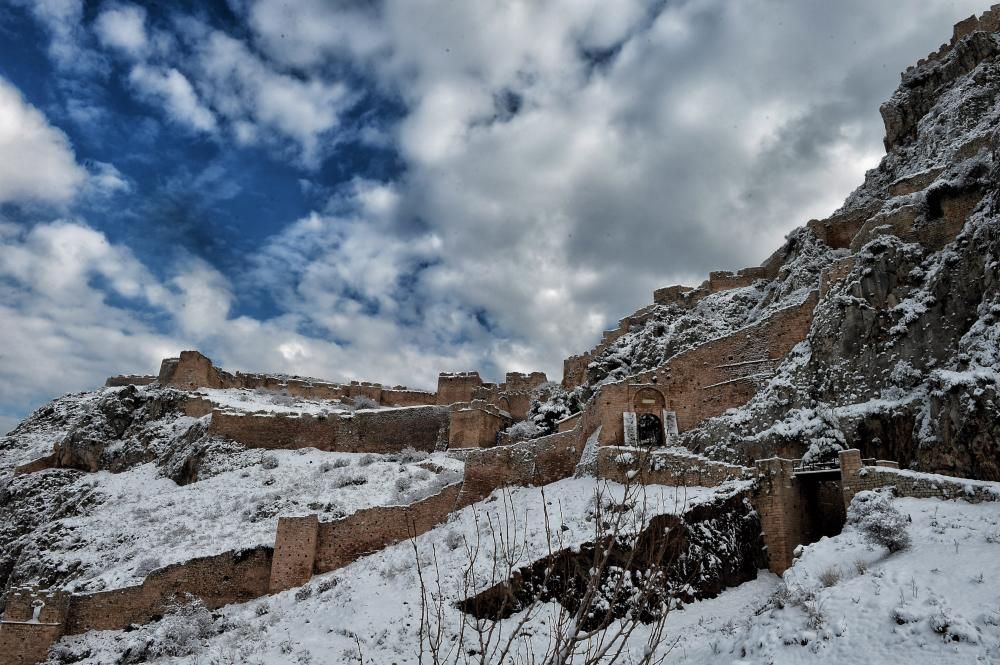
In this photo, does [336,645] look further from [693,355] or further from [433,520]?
[693,355]

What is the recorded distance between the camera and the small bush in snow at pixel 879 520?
37.2 ft

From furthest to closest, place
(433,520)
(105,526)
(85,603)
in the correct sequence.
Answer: (105,526) < (433,520) < (85,603)

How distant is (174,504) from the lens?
93.0 ft

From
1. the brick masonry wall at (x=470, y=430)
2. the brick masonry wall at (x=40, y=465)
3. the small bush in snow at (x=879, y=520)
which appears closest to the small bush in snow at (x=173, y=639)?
the small bush in snow at (x=879, y=520)

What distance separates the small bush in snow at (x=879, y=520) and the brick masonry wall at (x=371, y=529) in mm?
13508

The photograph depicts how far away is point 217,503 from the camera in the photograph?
2772 cm

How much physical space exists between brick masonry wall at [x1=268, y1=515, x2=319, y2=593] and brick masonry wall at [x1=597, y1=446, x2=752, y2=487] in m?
10.2

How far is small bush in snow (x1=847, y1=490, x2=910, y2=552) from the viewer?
1135 centimetres

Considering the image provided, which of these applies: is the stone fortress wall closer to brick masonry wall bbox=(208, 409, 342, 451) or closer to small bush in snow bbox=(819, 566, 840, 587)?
small bush in snow bbox=(819, 566, 840, 587)

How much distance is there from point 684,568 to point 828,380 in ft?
27.1

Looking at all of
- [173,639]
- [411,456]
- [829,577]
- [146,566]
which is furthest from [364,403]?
[829,577]

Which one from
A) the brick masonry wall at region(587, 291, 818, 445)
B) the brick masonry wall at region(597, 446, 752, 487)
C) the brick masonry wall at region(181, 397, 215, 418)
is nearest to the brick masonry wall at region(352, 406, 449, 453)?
the brick masonry wall at region(181, 397, 215, 418)

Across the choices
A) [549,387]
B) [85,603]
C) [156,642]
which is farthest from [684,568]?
[549,387]

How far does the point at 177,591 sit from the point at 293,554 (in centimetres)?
407
